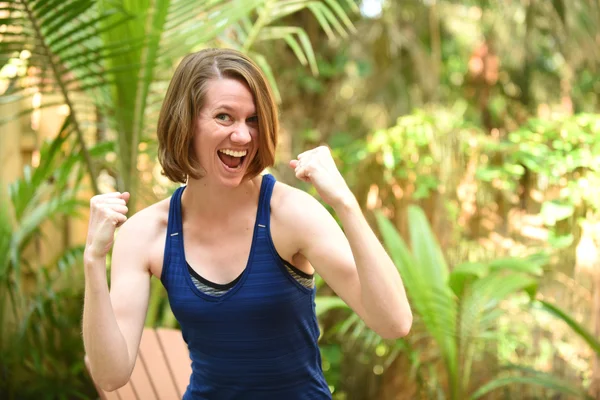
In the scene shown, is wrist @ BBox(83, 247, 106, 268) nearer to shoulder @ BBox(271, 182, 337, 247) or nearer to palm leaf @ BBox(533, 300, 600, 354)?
shoulder @ BBox(271, 182, 337, 247)

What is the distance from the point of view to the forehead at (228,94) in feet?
4.83

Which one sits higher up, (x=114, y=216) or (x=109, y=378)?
(x=114, y=216)

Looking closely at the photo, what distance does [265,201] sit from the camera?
156 centimetres

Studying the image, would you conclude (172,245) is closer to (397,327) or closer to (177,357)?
(397,327)

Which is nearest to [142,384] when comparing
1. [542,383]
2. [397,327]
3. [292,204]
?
[292,204]

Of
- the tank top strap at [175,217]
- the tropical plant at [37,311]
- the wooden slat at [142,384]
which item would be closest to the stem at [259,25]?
the tropical plant at [37,311]

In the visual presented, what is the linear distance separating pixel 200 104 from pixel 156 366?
1.26 m

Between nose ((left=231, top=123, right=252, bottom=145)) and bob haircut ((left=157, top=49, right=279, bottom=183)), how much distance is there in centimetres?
3

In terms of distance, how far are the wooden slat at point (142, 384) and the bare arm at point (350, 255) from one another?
3.48 ft

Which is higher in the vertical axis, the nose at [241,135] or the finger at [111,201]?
the nose at [241,135]

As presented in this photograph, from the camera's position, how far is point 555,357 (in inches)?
143

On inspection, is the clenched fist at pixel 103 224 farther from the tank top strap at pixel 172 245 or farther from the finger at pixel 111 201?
the tank top strap at pixel 172 245

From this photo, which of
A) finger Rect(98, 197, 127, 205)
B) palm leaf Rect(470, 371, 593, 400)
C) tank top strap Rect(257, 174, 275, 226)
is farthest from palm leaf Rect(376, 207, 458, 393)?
finger Rect(98, 197, 127, 205)

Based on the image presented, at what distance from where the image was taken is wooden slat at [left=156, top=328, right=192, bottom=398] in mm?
2447
